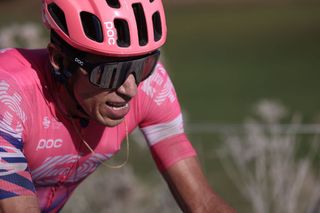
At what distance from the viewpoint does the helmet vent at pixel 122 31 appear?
291 centimetres

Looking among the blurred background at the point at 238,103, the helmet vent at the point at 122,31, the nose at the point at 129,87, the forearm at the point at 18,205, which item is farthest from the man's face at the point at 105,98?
the blurred background at the point at 238,103

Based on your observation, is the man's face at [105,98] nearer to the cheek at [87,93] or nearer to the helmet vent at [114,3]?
the cheek at [87,93]

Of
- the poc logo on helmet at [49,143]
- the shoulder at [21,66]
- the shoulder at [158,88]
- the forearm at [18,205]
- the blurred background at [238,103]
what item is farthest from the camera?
the blurred background at [238,103]

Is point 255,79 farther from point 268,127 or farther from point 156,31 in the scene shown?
point 156,31

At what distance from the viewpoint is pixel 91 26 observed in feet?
9.59

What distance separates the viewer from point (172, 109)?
3396 millimetres

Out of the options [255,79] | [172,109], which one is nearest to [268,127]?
[172,109]

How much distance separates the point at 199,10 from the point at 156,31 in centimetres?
2518

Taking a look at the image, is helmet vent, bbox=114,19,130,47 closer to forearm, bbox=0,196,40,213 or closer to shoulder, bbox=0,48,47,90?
shoulder, bbox=0,48,47,90

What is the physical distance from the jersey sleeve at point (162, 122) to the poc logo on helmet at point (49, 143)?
375 mm

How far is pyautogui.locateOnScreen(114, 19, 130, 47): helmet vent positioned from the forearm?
0.62m

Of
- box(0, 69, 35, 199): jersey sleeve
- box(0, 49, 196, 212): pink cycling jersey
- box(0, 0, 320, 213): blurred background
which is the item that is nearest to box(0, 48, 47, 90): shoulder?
box(0, 49, 196, 212): pink cycling jersey

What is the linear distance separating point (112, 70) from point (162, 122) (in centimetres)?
55

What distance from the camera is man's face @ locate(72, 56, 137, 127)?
9.73ft
